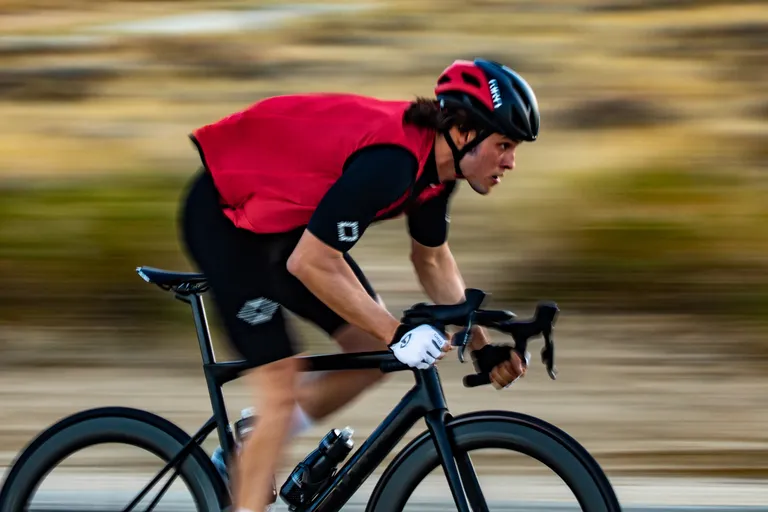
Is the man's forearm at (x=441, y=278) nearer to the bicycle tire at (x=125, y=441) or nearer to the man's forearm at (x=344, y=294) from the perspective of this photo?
the man's forearm at (x=344, y=294)

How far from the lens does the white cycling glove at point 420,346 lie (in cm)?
283

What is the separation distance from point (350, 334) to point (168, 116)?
6.81m

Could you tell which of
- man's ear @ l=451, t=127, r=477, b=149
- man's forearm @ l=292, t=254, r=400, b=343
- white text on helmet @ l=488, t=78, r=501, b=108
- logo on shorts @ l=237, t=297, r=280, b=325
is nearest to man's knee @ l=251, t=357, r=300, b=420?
logo on shorts @ l=237, t=297, r=280, b=325

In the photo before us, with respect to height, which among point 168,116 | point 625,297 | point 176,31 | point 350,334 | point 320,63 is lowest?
point 350,334

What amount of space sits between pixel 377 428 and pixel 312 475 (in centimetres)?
21

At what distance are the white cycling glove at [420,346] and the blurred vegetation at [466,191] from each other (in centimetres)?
327

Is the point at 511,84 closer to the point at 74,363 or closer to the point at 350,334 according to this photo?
the point at 350,334

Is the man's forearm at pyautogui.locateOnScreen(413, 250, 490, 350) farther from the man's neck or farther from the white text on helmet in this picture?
the white text on helmet

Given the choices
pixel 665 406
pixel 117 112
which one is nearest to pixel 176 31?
pixel 117 112

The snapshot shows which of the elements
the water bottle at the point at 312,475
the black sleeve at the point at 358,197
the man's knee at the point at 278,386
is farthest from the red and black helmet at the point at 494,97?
the water bottle at the point at 312,475

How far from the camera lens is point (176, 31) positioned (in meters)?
12.2

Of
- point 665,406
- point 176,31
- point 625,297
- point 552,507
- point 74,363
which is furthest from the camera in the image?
point 176,31

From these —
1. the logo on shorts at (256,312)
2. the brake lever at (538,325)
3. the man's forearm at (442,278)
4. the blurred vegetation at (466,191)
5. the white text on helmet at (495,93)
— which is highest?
the blurred vegetation at (466,191)

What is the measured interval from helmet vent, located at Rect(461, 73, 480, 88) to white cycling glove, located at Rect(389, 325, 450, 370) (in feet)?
1.95
